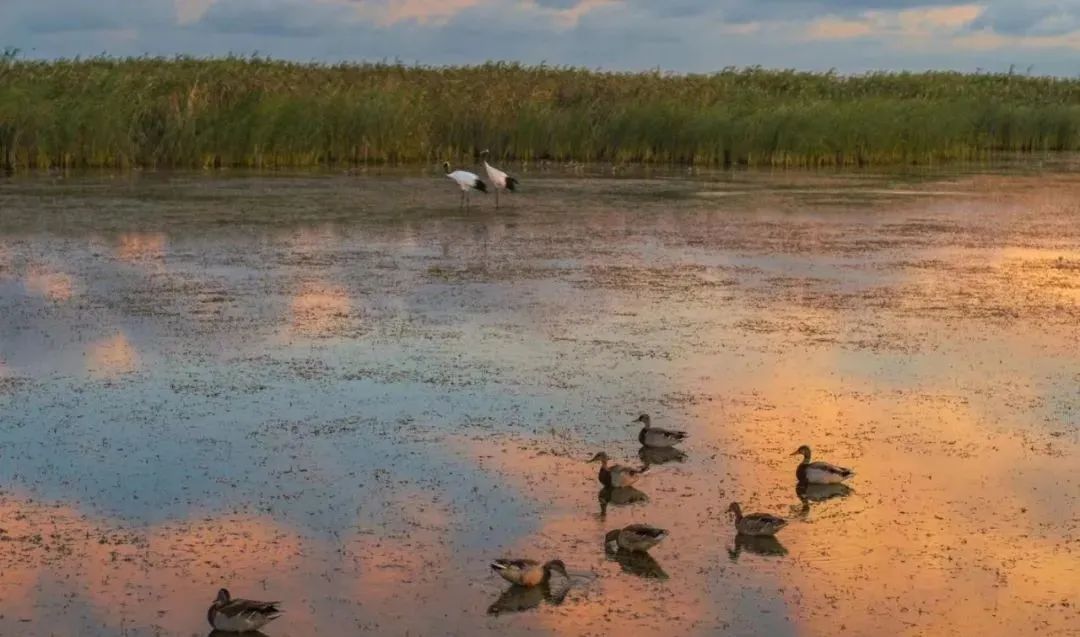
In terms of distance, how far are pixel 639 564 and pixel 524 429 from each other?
192 cm

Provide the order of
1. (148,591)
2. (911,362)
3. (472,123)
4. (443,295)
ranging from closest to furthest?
(148,591) → (911,362) → (443,295) → (472,123)

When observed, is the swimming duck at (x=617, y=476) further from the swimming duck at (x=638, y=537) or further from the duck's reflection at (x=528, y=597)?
the duck's reflection at (x=528, y=597)

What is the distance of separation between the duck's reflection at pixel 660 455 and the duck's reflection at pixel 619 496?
46 cm

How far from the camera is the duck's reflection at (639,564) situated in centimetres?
521

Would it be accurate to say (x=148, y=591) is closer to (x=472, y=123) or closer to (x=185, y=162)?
(x=185, y=162)

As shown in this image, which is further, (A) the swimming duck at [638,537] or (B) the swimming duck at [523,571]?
(A) the swimming duck at [638,537]

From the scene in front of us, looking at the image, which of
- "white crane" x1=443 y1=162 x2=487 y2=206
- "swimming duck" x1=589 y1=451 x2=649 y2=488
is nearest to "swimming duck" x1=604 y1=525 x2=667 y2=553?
"swimming duck" x1=589 y1=451 x2=649 y2=488

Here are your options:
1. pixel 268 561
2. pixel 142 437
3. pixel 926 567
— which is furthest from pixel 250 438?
pixel 926 567

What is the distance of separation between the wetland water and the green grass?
816cm

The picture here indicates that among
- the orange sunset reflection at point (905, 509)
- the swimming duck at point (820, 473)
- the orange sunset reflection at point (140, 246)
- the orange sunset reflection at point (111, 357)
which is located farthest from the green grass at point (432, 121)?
the swimming duck at point (820, 473)

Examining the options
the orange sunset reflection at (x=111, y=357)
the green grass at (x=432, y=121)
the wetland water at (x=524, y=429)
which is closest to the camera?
the wetland water at (x=524, y=429)

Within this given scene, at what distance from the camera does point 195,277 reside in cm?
1199

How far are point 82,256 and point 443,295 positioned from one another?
3785 millimetres

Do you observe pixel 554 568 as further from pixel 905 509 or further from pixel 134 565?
pixel 905 509
